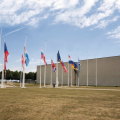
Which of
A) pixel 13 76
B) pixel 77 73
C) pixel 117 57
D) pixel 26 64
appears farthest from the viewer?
pixel 13 76

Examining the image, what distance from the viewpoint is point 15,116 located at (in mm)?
7699

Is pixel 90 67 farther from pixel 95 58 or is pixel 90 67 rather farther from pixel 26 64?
pixel 26 64

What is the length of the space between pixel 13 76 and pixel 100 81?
73.8 meters

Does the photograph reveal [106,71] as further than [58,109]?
Yes

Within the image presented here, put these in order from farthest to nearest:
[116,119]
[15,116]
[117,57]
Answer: [117,57]
[15,116]
[116,119]

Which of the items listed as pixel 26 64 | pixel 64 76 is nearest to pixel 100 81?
pixel 64 76

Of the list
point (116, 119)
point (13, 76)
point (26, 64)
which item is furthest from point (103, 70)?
point (13, 76)

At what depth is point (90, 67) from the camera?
211 feet

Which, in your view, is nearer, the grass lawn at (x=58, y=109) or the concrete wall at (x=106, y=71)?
the grass lawn at (x=58, y=109)

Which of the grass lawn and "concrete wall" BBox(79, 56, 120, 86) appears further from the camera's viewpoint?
"concrete wall" BBox(79, 56, 120, 86)

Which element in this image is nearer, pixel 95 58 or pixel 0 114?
pixel 0 114

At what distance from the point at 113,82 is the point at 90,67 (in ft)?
33.5

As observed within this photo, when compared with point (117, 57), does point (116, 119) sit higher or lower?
lower

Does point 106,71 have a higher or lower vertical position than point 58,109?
higher
